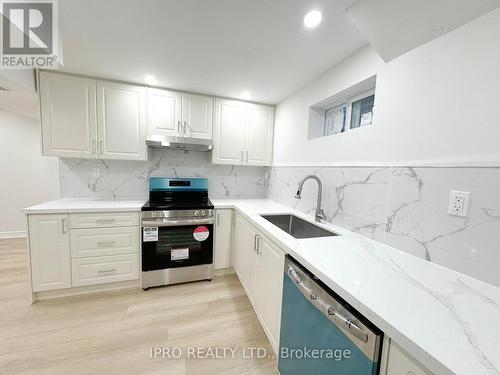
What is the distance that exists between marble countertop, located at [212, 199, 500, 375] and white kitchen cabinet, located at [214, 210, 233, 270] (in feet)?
4.20

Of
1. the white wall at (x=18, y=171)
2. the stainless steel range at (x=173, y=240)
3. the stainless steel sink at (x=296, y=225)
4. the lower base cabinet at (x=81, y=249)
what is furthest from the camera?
the white wall at (x=18, y=171)

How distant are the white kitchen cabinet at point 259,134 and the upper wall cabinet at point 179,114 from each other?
1.66 ft

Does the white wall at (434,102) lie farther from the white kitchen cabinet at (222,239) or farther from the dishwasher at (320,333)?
the white kitchen cabinet at (222,239)

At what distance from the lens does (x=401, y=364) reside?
1.84 feet

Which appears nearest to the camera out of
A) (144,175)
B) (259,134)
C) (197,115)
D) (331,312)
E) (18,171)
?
(331,312)

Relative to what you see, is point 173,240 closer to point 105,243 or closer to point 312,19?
point 105,243

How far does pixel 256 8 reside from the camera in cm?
112

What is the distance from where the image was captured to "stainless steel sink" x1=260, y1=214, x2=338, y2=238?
5.52 ft

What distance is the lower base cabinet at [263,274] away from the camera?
127 centimetres

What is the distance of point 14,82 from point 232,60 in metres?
1.87

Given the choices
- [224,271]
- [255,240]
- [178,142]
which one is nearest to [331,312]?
[255,240]

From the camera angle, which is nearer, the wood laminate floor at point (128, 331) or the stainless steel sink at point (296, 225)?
the wood laminate floor at point (128, 331)

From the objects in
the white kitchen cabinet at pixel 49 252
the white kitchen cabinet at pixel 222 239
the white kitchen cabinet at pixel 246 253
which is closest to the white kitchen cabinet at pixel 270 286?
the white kitchen cabinet at pixel 246 253

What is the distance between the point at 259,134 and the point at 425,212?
1980 millimetres
